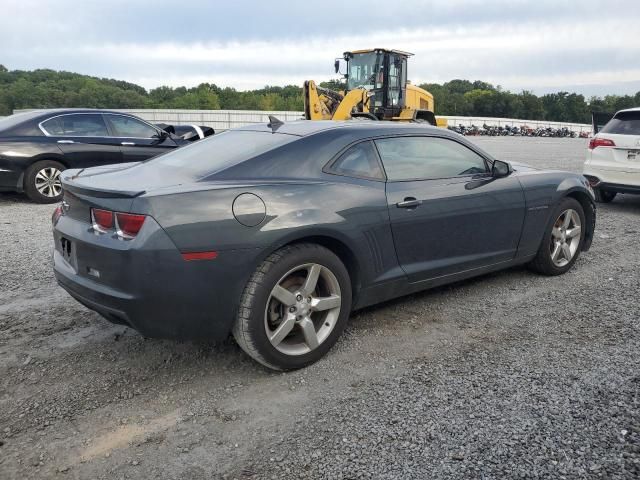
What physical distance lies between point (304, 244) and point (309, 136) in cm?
80

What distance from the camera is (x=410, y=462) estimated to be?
2357mm

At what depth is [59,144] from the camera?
8258 mm

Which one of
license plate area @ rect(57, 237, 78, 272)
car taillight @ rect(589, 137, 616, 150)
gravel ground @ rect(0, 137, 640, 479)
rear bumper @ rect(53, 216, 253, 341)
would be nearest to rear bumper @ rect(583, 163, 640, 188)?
car taillight @ rect(589, 137, 616, 150)

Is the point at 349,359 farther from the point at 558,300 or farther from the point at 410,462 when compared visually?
the point at 558,300

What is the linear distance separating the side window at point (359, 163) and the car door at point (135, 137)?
20.1 feet

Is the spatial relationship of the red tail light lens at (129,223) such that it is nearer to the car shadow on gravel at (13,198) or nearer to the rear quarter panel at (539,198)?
the rear quarter panel at (539,198)

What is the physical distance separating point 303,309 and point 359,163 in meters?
1.09

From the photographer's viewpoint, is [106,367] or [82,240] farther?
[106,367]

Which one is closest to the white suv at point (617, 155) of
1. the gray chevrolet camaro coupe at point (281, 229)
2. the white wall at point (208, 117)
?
the gray chevrolet camaro coupe at point (281, 229)

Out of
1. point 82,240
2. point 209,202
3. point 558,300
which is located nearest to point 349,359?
point 209,202

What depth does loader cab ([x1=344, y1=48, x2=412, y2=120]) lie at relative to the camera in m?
17.3

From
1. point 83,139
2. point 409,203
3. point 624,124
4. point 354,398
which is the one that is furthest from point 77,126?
point 624,124

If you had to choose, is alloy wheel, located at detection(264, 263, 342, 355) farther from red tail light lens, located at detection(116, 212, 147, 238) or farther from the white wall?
the white wall

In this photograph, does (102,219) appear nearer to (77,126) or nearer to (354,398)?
(354,398)
